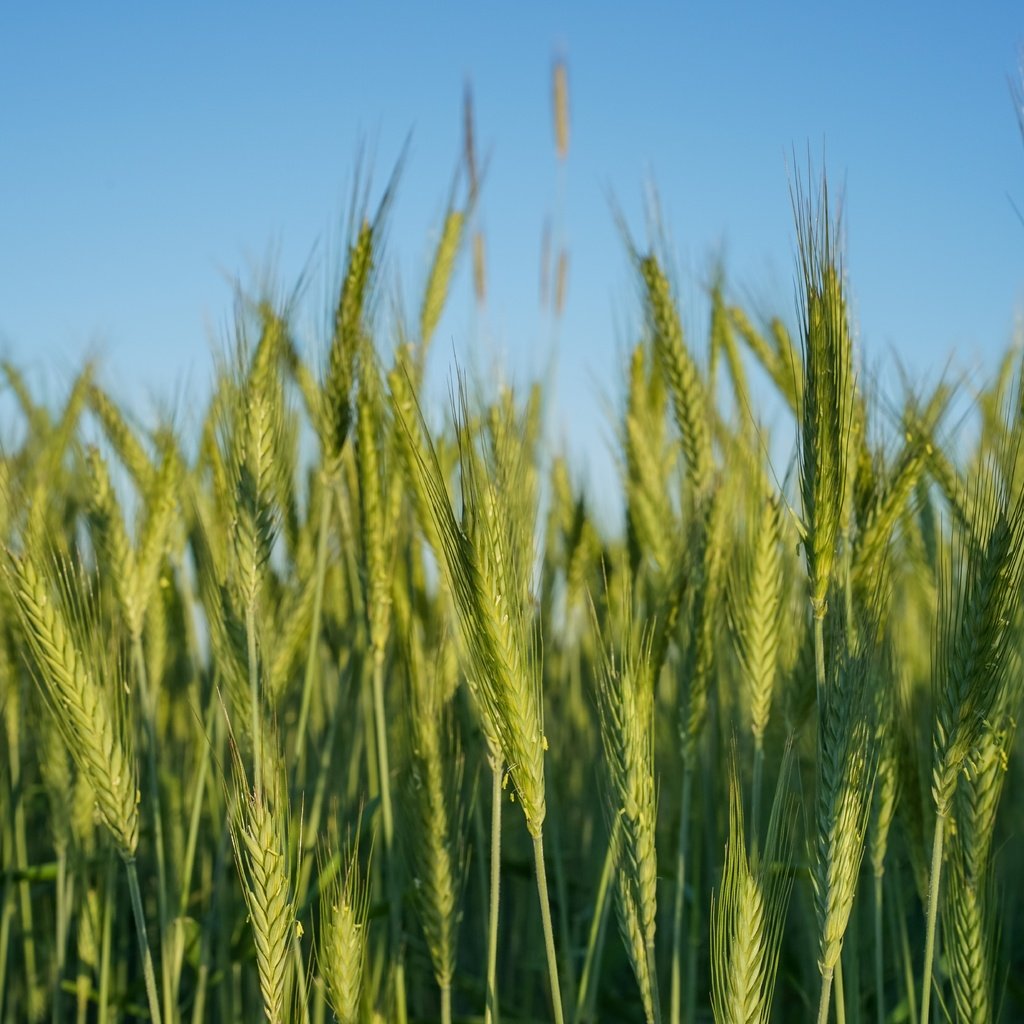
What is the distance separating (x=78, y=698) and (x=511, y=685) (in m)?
0.62

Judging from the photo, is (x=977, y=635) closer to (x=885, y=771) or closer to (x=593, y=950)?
(x=885, y=771)

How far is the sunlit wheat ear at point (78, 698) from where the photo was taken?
154cm

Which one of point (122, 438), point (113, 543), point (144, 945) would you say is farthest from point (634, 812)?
point (122, 438)

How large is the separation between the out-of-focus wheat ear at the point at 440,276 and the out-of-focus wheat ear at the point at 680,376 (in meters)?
0.41

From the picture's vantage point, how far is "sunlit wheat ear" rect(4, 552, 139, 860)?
1542 mm

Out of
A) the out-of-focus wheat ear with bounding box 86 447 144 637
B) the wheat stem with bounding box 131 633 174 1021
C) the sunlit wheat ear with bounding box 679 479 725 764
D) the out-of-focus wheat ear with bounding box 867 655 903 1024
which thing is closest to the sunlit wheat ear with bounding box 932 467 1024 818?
the out-of-focus wheat ear with bounding box 867 655 903 1024

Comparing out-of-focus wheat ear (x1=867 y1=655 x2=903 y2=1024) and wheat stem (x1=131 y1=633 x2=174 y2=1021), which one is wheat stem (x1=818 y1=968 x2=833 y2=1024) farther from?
wheat stem (x1=131 y1=633 x2=174 y2=1021)

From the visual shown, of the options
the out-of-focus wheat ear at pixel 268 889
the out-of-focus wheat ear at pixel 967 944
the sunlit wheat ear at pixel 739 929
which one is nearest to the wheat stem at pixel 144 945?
the out-of-focus wheat ear at pixel 268 889

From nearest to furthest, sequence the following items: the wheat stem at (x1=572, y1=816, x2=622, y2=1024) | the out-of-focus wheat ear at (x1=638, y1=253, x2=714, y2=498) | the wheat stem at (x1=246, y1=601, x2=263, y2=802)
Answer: the wheat stem at (x1=246, y1=601, x2=263, y2=802) → the wheat stem at (x1=572, y1=816, x2=622, y2=1024) → the out-of-focus wheat ear at (x1=638, y1=253, x2=714, y2=498)

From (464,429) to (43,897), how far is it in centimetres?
236

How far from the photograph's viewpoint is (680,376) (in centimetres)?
230

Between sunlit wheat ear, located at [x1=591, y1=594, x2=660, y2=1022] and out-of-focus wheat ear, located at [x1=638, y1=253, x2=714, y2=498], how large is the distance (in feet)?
2.51

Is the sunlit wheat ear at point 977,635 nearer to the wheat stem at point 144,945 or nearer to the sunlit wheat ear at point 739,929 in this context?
the sunlit wheat ear at point 739,929

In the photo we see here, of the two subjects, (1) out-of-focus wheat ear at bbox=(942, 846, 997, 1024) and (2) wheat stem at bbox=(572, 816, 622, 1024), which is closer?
(1) out-of-focus wheat ear at bbox=(942, 846, 997, 1024)
